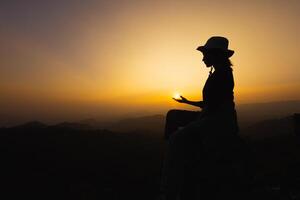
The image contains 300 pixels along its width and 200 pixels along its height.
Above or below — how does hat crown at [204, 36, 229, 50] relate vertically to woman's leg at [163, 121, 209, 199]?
above

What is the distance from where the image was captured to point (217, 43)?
716cm

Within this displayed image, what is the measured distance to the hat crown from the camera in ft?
23.5

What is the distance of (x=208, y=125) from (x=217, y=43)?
163 centimetres

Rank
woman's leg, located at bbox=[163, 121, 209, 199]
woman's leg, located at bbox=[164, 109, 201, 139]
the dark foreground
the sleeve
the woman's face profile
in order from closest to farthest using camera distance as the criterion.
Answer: woman's leg, located at bbox=[163, 121, 209, 199] < the sleeve < the woman's face profile < woman's leg, located at bbox=[164, 109, 201, 139] < the dark foreground

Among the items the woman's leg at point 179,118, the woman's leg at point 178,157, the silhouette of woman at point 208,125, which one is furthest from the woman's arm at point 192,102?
the woman's leg at point 178,157

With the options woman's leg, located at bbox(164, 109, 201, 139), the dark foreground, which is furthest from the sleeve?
the dark foreground

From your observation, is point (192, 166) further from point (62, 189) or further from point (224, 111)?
point (62, 189)

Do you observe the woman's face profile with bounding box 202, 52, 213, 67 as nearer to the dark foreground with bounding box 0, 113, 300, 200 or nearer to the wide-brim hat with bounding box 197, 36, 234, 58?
the wide-brim hat with bounding box 197, 36, 234, 58

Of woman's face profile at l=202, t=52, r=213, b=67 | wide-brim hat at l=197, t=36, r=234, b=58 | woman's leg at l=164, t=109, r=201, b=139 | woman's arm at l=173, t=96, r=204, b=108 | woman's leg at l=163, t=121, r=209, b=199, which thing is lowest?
woman's leg at l=163, t=121, r=209, b=199

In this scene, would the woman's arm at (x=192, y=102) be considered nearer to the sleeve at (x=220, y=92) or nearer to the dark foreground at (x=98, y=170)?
the sleeve at (x=220, y=92)

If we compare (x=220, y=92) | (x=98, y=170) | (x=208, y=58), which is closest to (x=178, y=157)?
(x=220, y=92)

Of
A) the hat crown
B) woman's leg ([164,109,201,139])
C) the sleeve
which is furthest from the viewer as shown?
woman's leg ([164,109,201,139])

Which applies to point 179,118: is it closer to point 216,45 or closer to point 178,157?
point 178,157

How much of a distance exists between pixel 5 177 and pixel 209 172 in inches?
461
